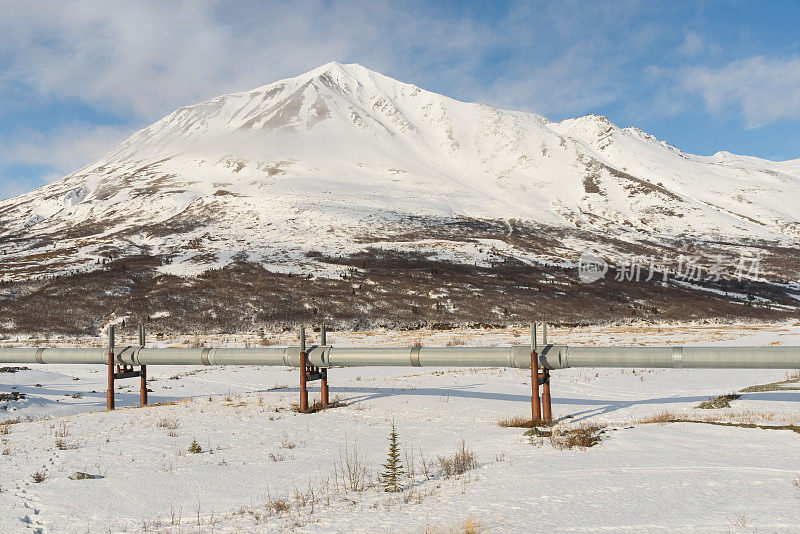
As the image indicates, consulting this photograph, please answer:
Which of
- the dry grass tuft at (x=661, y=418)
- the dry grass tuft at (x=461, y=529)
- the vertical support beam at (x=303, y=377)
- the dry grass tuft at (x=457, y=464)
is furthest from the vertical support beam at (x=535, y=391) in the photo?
the dry grass tuft at (x=461, y=529)

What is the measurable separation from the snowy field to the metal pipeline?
1276 mm

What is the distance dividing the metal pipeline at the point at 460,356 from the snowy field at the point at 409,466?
1.28 metres

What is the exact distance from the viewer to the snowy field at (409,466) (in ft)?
20.0

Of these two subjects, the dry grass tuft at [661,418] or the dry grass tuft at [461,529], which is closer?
the dry grass tuft at [461,529]

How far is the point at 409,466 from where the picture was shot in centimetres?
845

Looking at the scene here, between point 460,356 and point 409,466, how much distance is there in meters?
5.76

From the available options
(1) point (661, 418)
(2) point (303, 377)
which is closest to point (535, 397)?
(1) point (661, 418)

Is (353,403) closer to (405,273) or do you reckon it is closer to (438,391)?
(438,391)

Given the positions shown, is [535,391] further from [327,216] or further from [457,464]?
[327,216]

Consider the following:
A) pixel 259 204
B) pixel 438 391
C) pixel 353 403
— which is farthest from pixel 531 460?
pixel 259 204

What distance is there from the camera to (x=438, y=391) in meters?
17.7

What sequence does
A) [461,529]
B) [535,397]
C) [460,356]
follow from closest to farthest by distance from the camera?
[461,529]
[535,397]
[460,356]

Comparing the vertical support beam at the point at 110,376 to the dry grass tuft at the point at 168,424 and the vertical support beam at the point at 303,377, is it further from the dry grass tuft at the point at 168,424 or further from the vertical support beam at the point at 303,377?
the vertical support beam at the point at 303,377

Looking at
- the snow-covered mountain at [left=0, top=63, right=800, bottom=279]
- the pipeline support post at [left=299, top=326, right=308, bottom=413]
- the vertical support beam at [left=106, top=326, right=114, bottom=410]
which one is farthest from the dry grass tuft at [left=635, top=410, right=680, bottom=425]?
the snow-covered mountain at [left=0, top=63, right=800, bottom=279]
